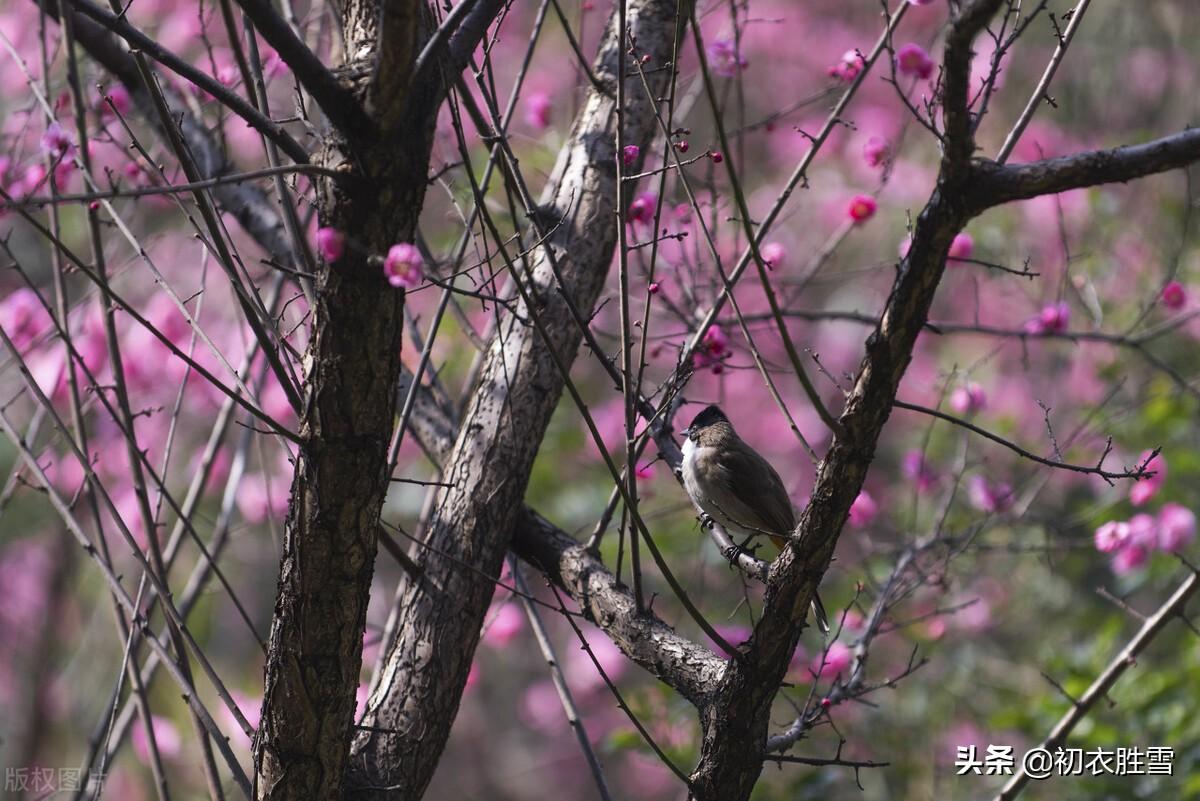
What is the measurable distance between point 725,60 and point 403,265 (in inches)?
64.7

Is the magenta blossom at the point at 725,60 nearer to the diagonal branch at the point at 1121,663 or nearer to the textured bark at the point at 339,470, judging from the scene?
the textured bark at the point at 339,470

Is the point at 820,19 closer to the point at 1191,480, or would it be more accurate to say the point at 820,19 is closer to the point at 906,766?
the point at 1191,480

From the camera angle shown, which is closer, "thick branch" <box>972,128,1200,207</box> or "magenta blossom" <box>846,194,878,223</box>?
"thick branch" <box>972,128,1200,207</box>

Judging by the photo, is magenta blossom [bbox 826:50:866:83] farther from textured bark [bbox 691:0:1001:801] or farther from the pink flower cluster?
the pink flower cluster

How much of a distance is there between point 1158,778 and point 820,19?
5.47 metres

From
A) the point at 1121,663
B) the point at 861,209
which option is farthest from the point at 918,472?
the point at 1121,663

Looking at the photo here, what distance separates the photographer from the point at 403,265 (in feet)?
4.51

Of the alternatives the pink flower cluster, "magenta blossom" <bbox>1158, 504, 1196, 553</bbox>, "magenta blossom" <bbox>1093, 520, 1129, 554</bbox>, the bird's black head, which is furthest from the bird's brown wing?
"magenta blossom" <bbox>1158, 504, 1196, 553</bbox>

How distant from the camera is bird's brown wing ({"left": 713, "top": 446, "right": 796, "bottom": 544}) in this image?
10.5 feet

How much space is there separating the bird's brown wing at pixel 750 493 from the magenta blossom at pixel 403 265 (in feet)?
6.17

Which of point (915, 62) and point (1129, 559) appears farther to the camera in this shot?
point (1129, 559)

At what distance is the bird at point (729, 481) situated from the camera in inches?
122

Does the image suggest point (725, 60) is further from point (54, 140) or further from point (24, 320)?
point (24, 320)

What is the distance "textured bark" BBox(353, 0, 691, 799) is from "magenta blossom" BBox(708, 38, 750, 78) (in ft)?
0.47
